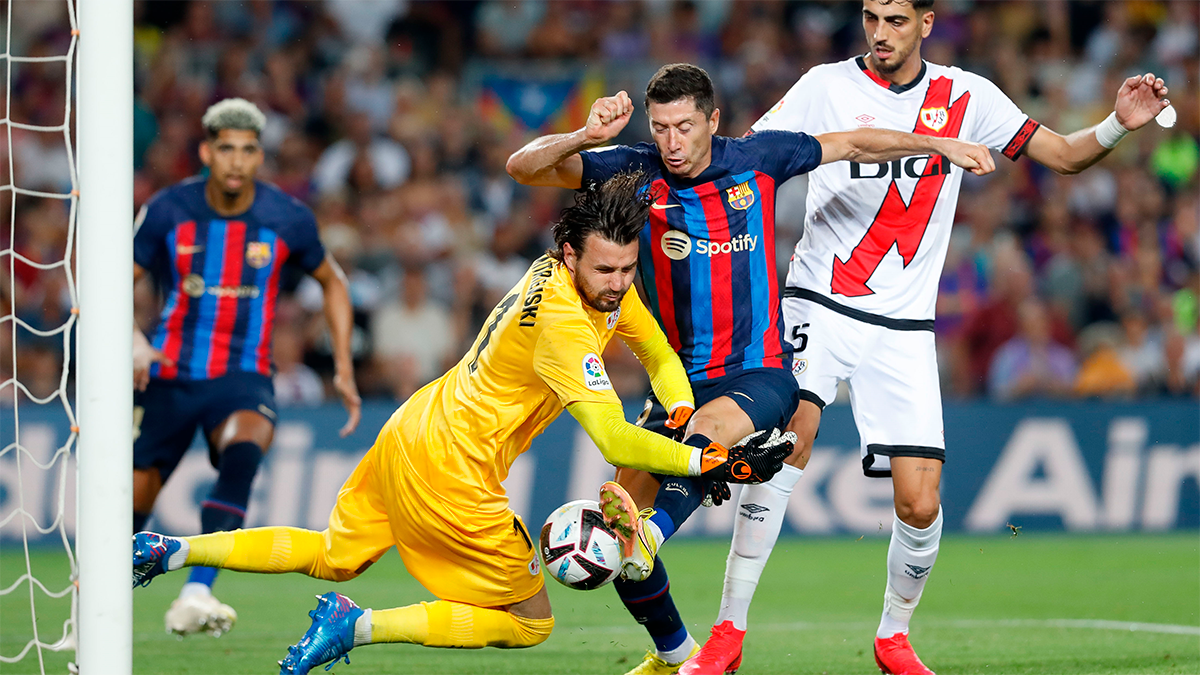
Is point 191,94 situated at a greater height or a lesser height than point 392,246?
greater

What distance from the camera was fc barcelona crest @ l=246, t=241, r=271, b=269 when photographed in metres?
7.00

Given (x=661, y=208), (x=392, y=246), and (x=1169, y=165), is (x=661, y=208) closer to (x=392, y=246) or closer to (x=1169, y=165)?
(x=392, y=246)

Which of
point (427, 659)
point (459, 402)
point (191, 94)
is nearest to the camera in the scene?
point (459, 402)

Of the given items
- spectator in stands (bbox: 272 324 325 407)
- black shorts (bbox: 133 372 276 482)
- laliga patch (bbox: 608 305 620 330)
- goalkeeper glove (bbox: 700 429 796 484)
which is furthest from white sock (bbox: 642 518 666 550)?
spectator in stands (bbox: 272 324 325 407)

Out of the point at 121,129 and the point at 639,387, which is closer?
the point at 121,129

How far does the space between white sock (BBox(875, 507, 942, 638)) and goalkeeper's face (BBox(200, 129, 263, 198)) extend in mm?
3619

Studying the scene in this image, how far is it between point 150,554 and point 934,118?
3556 mm

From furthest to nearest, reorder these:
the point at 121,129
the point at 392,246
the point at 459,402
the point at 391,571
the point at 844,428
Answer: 1. the point at 392,246
2. the point at 844,428
3. the point at 391,571
4. the point at 459,402
5. the point at 121,129

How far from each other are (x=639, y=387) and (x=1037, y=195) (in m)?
4.97

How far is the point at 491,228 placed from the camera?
44.3ft

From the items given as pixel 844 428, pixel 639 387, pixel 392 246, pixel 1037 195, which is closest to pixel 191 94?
pixel 392 246

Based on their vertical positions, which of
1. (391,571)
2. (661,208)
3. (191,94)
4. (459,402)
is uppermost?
(191,94)

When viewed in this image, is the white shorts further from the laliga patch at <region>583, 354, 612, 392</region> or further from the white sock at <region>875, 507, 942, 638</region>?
the laliga patch at <region>583, 354, 612, 392</region>

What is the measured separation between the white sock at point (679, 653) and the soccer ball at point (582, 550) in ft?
2.81
